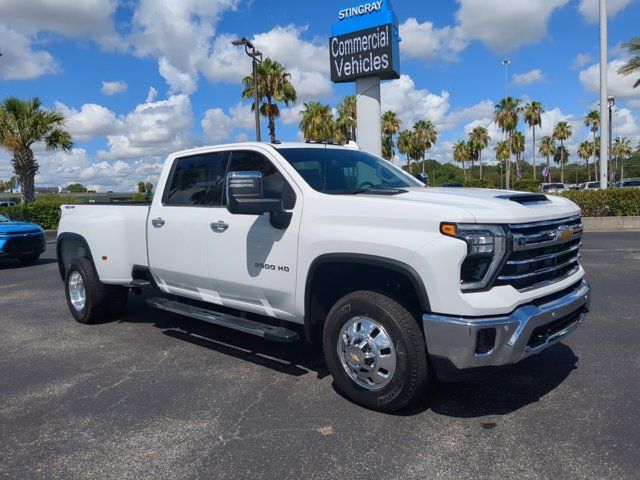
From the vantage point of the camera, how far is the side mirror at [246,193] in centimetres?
395

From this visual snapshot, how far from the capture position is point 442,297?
3316mm

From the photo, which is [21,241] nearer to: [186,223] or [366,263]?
[186,223]

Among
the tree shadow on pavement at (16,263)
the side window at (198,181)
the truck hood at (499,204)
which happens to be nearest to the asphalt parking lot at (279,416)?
the truck hood at (499,204)

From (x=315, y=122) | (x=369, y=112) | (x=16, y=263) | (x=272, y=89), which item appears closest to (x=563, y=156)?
(x=315, y=122)

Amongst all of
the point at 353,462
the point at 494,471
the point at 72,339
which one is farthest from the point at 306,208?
the point at 72,339

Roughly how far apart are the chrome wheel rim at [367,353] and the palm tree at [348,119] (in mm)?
42757

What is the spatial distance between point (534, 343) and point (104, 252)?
4759 millimetres

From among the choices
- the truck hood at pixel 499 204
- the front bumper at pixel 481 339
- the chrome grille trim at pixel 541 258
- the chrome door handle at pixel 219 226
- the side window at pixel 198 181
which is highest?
the side window at pixel 198 181

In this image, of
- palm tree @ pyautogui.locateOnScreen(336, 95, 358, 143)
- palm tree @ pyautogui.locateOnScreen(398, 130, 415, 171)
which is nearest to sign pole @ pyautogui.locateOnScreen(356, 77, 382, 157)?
palm tree @ pyautogui.locateOnScreen(336, 95, 358, 143)

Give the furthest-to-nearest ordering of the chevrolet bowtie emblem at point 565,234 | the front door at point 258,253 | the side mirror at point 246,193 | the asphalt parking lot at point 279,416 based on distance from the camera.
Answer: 1. the front door at point 258,253
2. the side mirror at point 246,193
3. the chevrolet bowtie emblem at point 565,234
4. the asphalt parking lot at point 279,416

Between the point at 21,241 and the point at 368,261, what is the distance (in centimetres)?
1171

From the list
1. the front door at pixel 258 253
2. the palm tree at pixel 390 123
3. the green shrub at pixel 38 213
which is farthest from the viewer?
the palm tree at pixel 390 123

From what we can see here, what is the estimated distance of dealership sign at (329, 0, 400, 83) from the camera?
16.5 metres

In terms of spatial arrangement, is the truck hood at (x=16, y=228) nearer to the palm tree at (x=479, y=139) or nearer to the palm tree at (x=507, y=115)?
the palm tree at (x=507, y=115)
